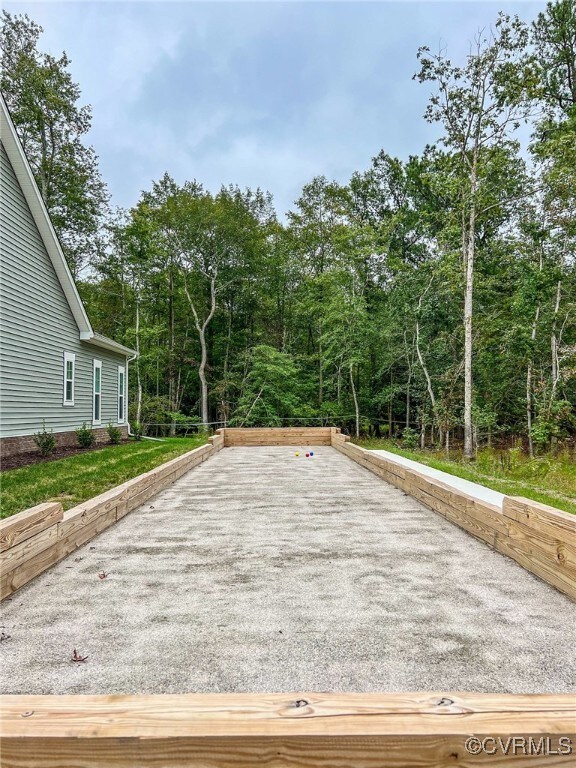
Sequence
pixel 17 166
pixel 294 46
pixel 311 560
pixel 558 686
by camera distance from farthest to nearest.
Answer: pixel 294 46 < pixel 17 166 < pixel 311 560 < pixel 558 686

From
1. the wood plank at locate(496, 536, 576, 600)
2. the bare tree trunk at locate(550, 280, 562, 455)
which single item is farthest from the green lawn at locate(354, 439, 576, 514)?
the bare tree trunk at locate(550, 280, 562, 455)

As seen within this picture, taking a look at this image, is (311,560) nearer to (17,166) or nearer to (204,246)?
(17,166)

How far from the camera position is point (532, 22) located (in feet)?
45.5

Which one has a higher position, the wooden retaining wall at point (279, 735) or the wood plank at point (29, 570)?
the wooden retaining wall at point (279, 735)

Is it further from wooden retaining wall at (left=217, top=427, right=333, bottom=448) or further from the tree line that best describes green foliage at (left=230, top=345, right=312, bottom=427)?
wooden retaining wall at (left=217, top=427, right=333, bottom=448)

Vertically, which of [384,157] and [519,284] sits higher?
[384,157]

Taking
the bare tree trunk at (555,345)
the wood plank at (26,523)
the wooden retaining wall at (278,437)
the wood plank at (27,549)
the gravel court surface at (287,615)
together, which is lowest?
the wooden retaining wall at (278,437)

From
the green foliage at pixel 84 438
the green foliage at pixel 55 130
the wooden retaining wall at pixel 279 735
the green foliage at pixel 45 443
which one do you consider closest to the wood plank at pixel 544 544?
the wooden retaining wall at pixel 279 735

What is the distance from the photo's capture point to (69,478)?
20.5 feet

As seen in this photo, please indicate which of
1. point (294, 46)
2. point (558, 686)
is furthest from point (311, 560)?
point (294, 46)

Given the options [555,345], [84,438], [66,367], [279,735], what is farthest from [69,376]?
[555,345]

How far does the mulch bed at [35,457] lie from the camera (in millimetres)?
7650

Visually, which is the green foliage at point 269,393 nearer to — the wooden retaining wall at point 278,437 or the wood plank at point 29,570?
the wooden retaining wall at point 278,437

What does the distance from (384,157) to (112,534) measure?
2311 cm
